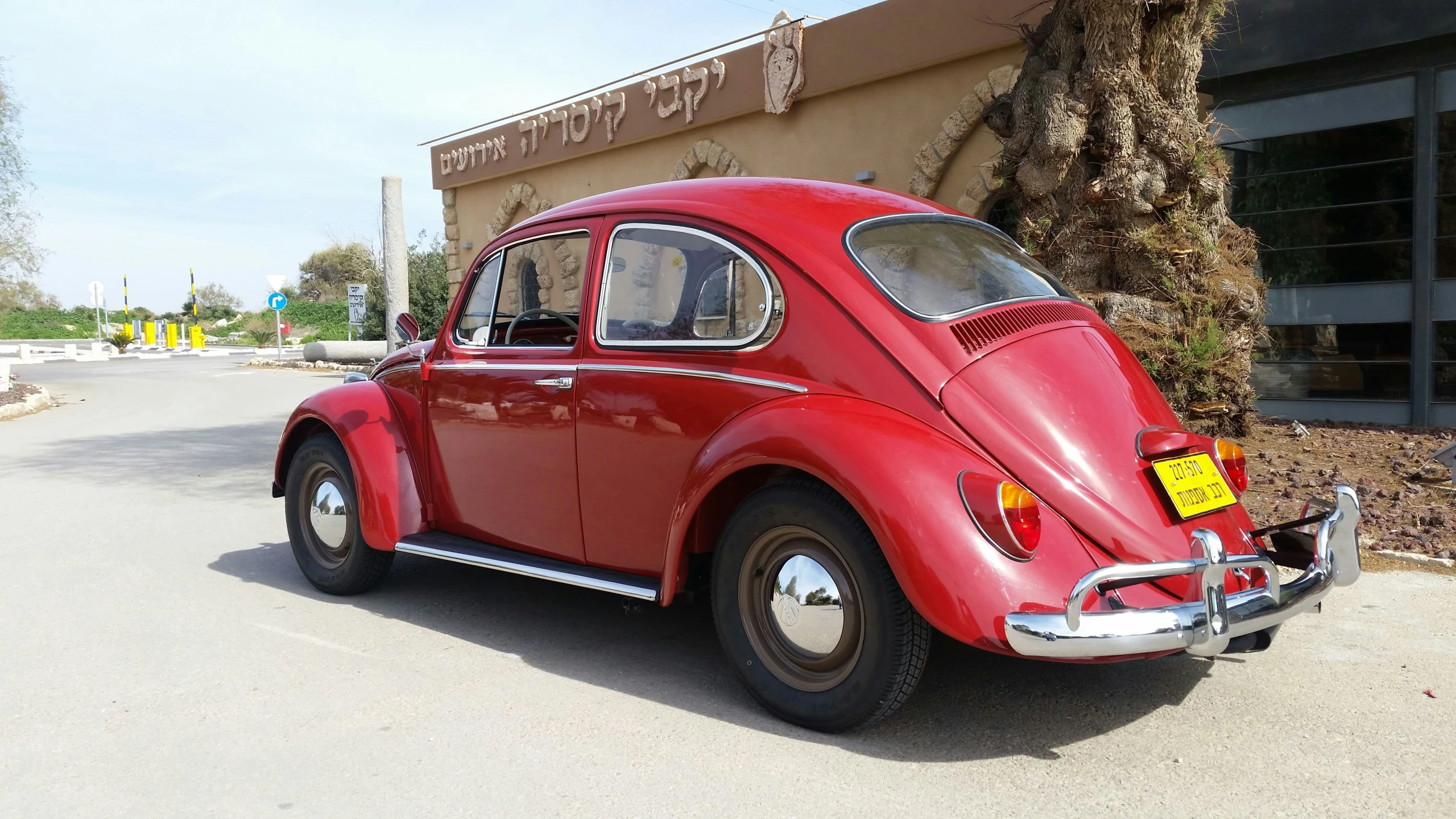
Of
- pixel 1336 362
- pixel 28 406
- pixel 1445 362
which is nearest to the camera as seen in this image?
pixel 1445 362

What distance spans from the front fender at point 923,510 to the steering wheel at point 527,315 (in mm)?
1544

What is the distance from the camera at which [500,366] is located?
15.2 feet

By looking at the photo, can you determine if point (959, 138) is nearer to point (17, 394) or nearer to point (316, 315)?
point (17, 394)

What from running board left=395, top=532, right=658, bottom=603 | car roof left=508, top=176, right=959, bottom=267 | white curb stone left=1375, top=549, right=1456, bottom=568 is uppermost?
car roof left=508, top=176, right=959, bottom=267

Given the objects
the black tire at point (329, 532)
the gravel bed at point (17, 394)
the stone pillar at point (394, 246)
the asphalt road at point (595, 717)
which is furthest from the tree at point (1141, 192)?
the gravel bed at point (17, 394)

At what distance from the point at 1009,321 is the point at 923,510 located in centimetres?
97

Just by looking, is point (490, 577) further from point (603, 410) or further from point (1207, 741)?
point (1207, 741)

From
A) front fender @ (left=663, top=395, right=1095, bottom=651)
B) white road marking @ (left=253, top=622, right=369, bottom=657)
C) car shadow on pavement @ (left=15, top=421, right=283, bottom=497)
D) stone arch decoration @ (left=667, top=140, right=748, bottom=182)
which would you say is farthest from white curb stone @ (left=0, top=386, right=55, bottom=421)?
front fender @ (left=663, top=395, right=1095, bottom=651)

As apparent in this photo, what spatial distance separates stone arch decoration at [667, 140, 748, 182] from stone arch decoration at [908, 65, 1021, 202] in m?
3.11

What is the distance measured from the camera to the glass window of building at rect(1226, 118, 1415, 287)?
40.2 ft

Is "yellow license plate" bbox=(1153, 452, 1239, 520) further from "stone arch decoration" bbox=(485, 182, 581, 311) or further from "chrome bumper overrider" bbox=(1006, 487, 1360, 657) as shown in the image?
"stone arch decoration" bbox=(485, 182, 581, 311)

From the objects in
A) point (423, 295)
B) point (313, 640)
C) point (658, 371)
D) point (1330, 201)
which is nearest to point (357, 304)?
point (423, 295)

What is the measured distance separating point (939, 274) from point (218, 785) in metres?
2.79

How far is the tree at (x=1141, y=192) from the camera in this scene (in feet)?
26.0
